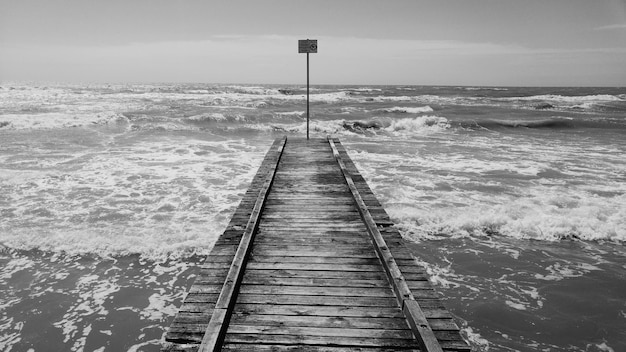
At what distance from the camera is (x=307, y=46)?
437 inches

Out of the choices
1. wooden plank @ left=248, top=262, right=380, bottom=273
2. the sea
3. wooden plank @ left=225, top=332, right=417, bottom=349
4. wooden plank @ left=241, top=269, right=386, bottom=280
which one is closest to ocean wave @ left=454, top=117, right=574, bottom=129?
the sea

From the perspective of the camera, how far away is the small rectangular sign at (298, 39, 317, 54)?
11038 mm

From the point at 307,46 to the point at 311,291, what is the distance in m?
9.00

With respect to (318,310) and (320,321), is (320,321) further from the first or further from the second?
(318,310)

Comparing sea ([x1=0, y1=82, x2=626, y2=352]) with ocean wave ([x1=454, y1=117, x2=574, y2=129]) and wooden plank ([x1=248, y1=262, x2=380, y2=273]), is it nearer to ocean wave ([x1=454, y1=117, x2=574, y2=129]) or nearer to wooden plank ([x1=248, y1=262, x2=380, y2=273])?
wooden plank ([x1=248, y1=262, x2=380, y2=273])

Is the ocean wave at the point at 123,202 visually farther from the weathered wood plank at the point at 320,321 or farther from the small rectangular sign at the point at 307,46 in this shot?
the small rectangular sign at the point at 307,46

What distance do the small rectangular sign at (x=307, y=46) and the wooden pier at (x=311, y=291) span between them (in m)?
6.33

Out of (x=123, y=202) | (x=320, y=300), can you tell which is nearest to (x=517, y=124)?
(x=123, y=202)

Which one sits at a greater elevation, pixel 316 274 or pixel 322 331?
pixel 316 274

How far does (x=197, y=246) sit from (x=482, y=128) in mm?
30532

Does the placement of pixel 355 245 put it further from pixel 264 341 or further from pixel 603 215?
pixel 603 215

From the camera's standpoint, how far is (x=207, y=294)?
378cm

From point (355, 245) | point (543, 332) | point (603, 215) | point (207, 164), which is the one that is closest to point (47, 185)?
point (207, 164)

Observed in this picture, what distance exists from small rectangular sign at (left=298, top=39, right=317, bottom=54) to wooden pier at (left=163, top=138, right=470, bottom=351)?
6329mm
